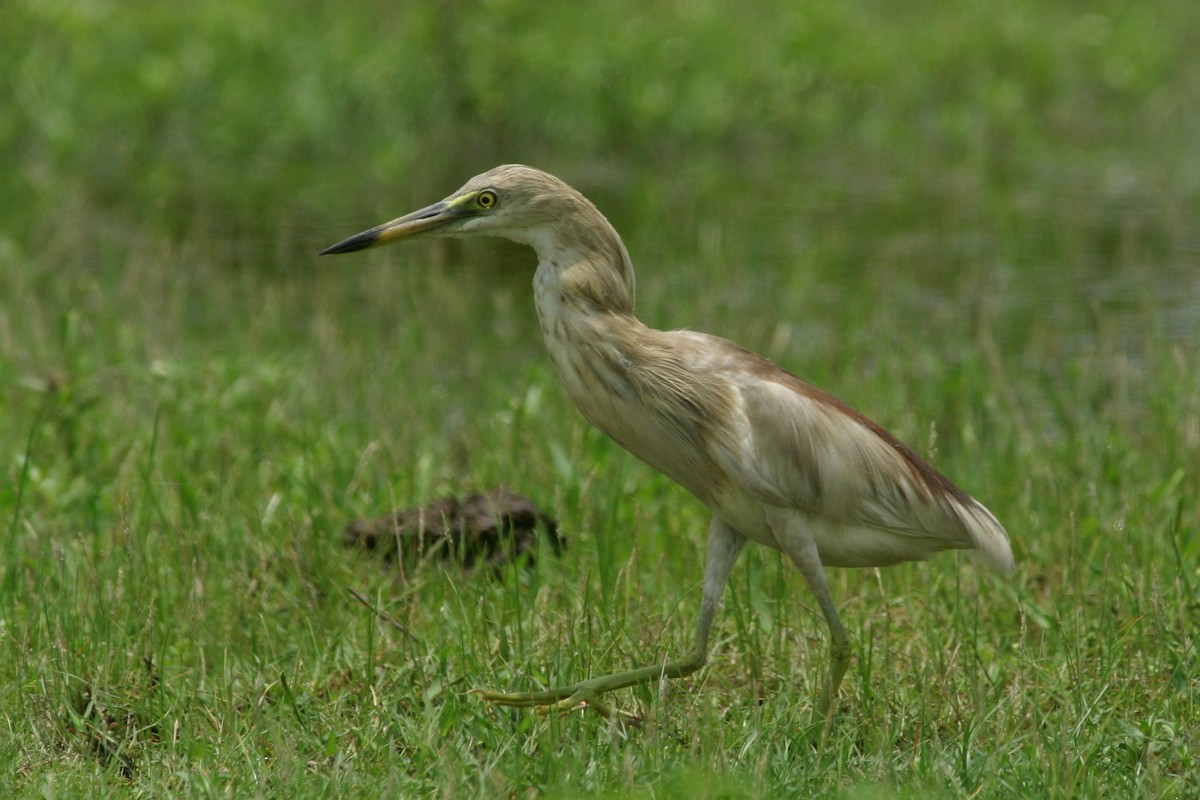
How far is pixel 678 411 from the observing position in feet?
13.9

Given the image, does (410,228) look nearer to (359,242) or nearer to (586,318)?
(359,242)

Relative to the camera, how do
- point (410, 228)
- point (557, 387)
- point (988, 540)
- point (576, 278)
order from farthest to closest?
point (557, 387) → point (988, 540) → point (410, 228) → point (576, 278)

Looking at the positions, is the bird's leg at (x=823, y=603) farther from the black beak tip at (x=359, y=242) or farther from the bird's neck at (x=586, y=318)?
the black beak tip at (x=359, y=242)

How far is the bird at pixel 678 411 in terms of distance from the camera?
13.9ft

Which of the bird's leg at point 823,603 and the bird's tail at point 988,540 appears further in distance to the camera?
the bird's tail at point 988,540

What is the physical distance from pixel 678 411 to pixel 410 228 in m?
0.85

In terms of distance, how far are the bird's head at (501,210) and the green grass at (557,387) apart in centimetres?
98

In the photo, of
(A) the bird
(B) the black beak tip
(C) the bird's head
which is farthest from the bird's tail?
(B) the black beak tip

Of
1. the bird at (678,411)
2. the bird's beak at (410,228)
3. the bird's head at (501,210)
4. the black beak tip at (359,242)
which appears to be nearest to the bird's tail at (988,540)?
the bird at (678,411)

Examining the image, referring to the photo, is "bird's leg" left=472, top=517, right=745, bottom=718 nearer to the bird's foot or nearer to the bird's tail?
the bird's foot

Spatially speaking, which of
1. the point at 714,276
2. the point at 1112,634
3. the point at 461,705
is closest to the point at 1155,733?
the point at 1112,634

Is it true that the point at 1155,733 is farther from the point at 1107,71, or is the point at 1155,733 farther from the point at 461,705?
the point at 1107,71

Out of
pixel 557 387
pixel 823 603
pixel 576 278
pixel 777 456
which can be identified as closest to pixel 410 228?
pixel 576 278

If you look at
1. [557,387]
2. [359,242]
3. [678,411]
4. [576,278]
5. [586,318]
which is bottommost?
[557,387]
